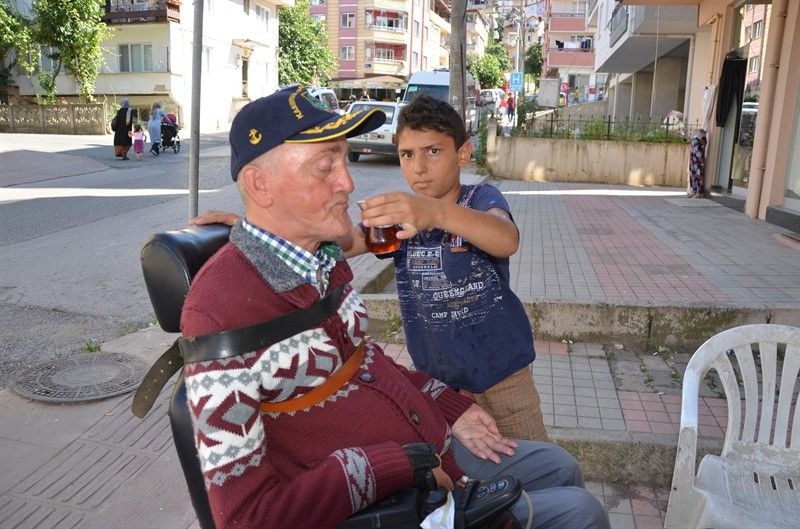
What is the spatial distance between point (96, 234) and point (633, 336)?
7.22 metres

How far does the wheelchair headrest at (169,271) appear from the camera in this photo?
173cm

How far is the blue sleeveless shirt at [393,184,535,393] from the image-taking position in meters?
2.39

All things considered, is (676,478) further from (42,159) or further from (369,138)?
(42,159)

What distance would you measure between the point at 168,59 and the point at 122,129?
50.7ft

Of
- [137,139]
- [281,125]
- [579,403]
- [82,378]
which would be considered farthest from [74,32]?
[281,125]

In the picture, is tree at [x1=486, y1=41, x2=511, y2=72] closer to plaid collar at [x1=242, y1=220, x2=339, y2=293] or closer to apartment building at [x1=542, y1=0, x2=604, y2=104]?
apartment building at [x1=542, y1=0, x2=604, y2=104]

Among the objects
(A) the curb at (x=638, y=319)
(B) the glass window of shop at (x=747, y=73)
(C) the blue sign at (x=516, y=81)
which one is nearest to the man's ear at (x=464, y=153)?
(A) the curb at (x=638, y=319)

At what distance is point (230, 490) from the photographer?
1.46m

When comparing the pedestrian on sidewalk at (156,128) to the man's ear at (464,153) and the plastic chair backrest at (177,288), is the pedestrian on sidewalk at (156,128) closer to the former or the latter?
the man's ear at (464,153)

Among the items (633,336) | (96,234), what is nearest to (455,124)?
(633,336)

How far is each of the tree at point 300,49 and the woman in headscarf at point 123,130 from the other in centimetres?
2638

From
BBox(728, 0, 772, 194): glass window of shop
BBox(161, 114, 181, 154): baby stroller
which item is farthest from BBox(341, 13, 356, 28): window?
BBox(728, 0, 772, 194): glass window of shop

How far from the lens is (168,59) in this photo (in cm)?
3228

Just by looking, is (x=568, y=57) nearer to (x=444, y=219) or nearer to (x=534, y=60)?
(x=534, y=60)
